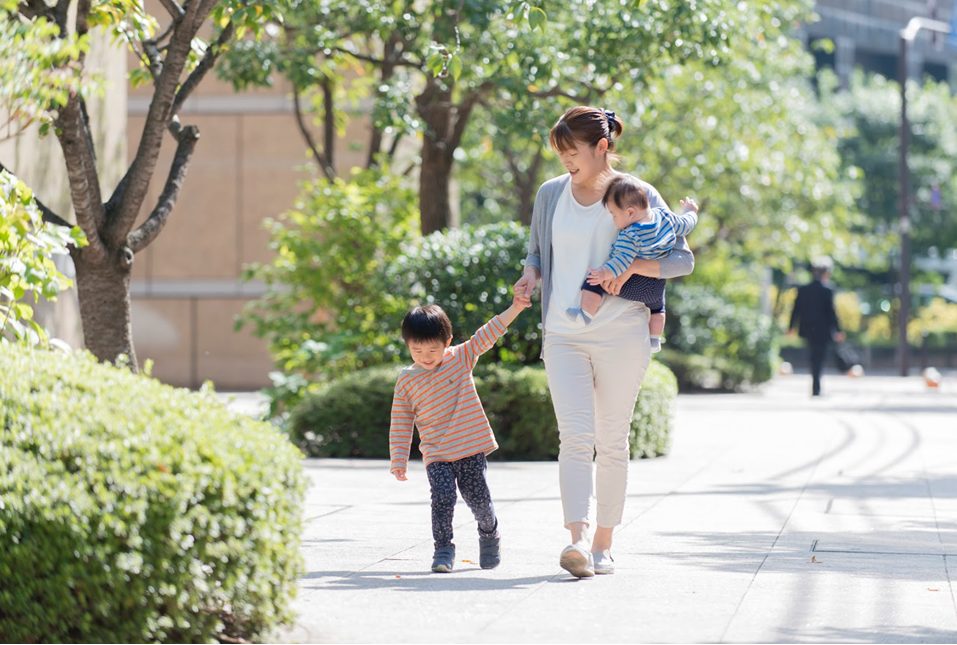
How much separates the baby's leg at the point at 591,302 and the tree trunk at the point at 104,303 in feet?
10.2

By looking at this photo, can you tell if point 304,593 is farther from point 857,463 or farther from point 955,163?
point 955,163

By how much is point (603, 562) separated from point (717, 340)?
18.7m

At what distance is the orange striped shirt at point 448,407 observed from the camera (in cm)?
559

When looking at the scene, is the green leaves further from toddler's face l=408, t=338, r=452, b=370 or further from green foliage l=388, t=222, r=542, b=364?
green foliage l=388, t=222, r=542, b=364

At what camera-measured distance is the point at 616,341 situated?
18.1ft

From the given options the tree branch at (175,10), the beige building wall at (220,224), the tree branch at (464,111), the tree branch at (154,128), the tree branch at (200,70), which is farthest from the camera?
the beige building wall at (220,224)

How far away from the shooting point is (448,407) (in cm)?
560

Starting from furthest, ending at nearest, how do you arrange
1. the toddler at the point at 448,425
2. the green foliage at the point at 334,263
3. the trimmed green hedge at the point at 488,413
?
the green foliage at the point at 334,263
the trimmed green hedge at the point at 488,413
the toddler at the point at 448,425

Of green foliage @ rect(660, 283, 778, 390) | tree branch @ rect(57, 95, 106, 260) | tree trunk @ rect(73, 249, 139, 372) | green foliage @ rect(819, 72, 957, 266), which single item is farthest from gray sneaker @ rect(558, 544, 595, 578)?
green foliage @ rect(819, 72, 957, 266)

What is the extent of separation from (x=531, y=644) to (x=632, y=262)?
1.74 metres

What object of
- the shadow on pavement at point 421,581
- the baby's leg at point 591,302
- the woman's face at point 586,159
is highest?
the woman's face at point 586,159

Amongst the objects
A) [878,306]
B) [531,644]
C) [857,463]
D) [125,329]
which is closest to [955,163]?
[878,306]

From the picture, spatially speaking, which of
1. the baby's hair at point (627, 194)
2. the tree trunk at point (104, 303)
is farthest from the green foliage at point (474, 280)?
the baby's hair at point (627, 194)

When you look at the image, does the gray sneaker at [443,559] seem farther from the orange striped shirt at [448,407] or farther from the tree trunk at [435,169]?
the tree trunk at [435,169]
